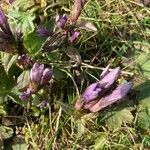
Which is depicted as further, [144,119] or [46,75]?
[144,119]

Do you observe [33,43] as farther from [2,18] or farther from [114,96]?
[114,96]

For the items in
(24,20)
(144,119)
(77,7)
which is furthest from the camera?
(144,119)

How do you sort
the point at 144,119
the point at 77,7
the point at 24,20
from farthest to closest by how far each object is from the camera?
Answer: the point at 144,119 < the point at 77,7 < the point at 24,20

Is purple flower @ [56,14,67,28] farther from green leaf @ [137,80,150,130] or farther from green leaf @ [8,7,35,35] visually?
green leaf @ [137,80,150,130]

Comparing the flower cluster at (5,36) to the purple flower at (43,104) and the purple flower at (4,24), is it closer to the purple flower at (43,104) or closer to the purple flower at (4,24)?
the purple flower at (4,24)

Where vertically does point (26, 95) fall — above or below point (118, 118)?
above

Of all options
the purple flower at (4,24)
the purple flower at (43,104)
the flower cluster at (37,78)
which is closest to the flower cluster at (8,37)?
the purple flower at (4,24)

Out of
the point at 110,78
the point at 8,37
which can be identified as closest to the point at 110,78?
the point at 110,78
